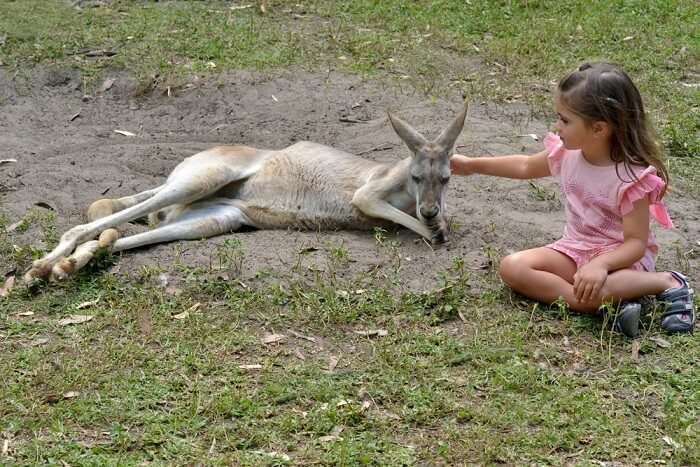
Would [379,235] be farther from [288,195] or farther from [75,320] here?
[75,320]

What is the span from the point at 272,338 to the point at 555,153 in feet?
5.29

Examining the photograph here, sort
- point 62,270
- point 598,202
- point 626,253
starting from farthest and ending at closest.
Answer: point 62,270 → point 598,202 → point 626,253

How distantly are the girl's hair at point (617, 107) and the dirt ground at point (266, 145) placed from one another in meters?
1.02

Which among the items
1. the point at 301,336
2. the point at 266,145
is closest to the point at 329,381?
the point at 301,336

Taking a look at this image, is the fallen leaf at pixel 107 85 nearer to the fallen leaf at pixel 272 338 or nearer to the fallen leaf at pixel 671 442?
the fallen leaf at pixel 272 338

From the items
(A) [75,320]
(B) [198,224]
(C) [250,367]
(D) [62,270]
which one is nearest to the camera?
(C) [250,367]

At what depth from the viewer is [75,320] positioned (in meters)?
4.88

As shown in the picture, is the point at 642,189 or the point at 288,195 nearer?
the point at 642,189

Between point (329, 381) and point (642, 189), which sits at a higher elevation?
point (642, 189)

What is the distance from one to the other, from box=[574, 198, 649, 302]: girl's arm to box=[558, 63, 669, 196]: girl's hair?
16 centimetres

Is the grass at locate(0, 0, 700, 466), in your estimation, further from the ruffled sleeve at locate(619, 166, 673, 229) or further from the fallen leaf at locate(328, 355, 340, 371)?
the ruffled sleeve at locate(619, 166, 673, 229)

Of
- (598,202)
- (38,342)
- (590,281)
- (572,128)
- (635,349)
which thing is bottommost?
(38,342)

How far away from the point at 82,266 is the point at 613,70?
2800 mm

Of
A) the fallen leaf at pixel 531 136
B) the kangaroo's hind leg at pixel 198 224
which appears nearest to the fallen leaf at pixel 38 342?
the kangaroo's hind leg at pixel 198 224
